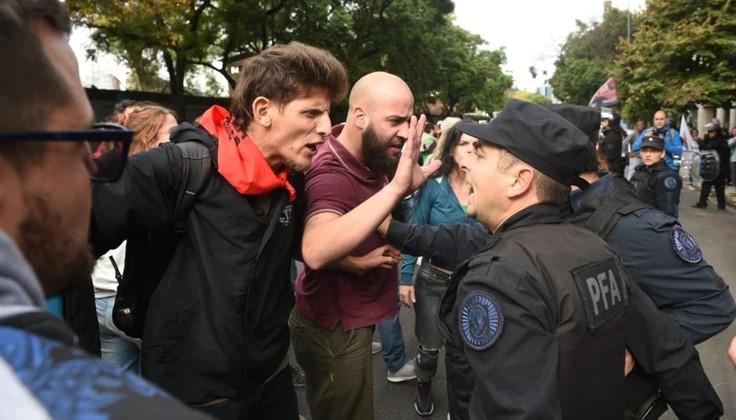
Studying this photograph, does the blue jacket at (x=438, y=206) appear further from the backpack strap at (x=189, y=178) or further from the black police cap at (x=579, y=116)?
the backpack strap at (x=189, y=178)

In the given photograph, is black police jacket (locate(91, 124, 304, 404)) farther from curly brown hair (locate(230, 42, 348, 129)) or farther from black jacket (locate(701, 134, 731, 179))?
black jacket (locate(701, 134, 731, 179))

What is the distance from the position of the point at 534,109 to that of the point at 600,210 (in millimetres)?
599

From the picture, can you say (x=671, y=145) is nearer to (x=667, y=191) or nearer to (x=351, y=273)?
(x=667, y=191)

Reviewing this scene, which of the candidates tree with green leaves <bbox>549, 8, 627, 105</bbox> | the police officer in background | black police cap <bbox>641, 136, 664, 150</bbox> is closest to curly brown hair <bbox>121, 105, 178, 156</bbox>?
the police officer in background

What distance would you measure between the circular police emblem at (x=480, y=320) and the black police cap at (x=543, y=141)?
0.54 metres

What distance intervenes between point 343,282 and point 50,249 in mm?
1766

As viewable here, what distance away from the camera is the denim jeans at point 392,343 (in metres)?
4.07

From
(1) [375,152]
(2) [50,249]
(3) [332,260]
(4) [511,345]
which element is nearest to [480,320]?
(4) [511,345]

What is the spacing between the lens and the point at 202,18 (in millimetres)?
17094

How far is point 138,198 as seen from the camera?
1595 millimetres

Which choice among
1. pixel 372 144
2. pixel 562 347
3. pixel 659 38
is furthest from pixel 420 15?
pixel 562 347

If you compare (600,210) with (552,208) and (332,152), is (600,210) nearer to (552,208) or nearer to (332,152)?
(552,208)

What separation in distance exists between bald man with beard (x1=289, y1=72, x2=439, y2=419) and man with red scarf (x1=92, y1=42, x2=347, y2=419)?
0.92 ft

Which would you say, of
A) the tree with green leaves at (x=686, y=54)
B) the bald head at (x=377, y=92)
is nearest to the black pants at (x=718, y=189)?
the tree with green leaves at (x=686, y=54)
